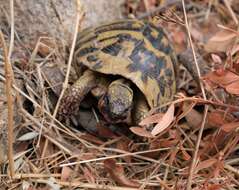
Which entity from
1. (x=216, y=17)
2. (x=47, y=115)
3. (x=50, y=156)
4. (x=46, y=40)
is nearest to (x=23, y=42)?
(x=46, y=40)

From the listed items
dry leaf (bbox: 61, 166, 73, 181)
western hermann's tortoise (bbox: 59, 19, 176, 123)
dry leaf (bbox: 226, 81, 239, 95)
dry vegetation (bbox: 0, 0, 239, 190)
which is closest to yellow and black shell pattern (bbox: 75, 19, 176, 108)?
western hermann's tortoise (bbox: 59, 19, 176, 123)

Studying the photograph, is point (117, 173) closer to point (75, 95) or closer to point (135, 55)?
point (75, 95)

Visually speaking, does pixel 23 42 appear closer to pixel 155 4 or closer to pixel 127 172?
pixel 127 172

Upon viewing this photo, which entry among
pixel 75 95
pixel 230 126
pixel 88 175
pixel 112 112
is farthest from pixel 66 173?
pixel 230 126

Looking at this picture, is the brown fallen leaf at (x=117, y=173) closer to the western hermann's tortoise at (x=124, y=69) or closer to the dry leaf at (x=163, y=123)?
the western hermann's tortoise at (x=124, y=69)

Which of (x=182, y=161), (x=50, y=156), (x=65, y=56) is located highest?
(x=65, y=56)

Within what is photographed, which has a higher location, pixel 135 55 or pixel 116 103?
pixel 135 55

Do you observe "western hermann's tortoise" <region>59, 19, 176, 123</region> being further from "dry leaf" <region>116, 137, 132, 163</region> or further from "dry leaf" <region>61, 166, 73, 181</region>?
"dry leaf" <region>61, 166, 73, 181</region>
